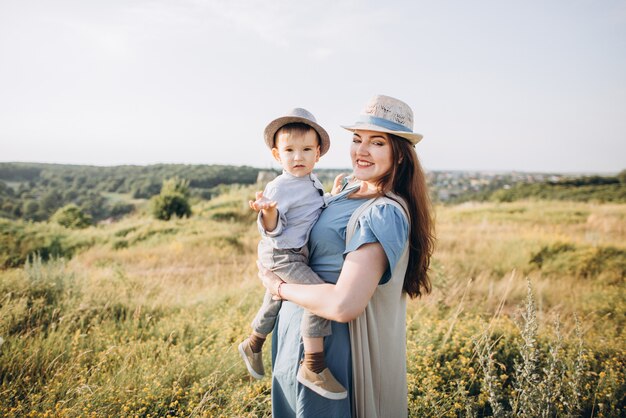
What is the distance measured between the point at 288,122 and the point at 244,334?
3162 mm

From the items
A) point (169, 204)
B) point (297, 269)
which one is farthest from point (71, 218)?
point (297, 269)

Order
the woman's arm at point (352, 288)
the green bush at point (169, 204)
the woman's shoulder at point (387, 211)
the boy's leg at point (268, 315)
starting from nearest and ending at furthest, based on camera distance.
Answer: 1. the woman's arm at point (352, 288)
2. the woman's shoulder at point (387, 211)
3. the boy's leg at point (268, 315)
4. the green bush at point (169, 204)

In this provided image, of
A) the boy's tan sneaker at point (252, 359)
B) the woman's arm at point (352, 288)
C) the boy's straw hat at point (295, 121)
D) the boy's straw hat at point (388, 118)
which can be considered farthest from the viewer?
the boy's tan sneaker at point (252, 359)

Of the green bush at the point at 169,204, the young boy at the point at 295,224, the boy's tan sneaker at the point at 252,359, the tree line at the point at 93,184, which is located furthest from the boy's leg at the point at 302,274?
the tree line at the point at 93,184

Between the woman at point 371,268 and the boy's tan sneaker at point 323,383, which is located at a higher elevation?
the woman at point 371,268

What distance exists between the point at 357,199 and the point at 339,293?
57cm

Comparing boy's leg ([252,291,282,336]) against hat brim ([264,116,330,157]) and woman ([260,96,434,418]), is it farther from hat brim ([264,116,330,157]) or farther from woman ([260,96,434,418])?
hat brim ([264,116,330,157])

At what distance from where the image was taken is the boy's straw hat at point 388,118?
1924 mm

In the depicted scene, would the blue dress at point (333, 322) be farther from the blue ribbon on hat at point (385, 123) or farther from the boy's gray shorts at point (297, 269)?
the blue ribbon on hat at point (385, 123)

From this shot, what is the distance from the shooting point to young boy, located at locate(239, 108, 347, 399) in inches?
71.4

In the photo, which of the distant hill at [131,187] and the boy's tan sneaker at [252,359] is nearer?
the boy's tan sneaker at [252,359]

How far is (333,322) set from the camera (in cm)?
190

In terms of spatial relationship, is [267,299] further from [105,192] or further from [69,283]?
[105,192]

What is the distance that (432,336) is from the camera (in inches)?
165
